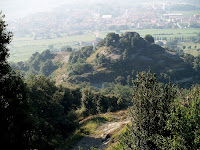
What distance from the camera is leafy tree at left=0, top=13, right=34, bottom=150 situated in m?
14.2

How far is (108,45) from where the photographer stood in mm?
158375

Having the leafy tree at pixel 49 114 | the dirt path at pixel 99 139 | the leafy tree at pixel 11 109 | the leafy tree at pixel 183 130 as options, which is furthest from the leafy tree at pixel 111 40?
the leafy tree at pixel 183 130

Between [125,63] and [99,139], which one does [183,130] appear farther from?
[125,63]

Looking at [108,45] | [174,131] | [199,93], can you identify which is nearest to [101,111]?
[199,93]

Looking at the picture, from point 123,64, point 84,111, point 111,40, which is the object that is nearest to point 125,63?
point 123,64

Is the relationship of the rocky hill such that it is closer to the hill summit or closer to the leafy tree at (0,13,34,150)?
the hill summit

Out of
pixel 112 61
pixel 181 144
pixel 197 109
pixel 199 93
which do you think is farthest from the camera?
pixel 112 61

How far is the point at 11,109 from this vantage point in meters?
Answer: 15.1

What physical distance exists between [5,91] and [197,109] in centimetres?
1445

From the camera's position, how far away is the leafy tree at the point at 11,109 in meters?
14.2

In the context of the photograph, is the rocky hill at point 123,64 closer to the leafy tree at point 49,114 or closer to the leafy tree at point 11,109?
the leafy tree at point 49,114

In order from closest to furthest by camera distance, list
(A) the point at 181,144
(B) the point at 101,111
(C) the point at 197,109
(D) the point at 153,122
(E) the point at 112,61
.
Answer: (A) the point at 181,144 < (C) the point at 197,109 < (D) the point at 153,122 < (B) the point at 101,111 < (E) the point at 112,61

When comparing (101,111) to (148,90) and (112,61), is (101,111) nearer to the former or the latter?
(148,90)

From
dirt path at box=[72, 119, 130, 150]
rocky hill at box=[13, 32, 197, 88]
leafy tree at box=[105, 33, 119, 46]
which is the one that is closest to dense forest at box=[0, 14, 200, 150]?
dirt path at box=[72, 119, 130, 150]
